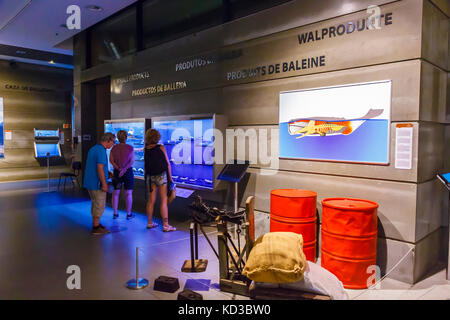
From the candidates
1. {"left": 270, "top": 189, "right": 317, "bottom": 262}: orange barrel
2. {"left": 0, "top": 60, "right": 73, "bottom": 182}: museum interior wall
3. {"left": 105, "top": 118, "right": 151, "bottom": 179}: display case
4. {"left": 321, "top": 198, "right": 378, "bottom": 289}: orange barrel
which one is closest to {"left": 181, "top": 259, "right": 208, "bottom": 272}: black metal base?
{"left": 270, "top": 189, "right": 317, "bottom": 262}: orange barrel

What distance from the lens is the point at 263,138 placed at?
4.67m

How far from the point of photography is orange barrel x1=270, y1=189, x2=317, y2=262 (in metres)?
3.63

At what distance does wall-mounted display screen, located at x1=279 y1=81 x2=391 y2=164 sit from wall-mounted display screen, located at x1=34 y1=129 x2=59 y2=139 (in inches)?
383

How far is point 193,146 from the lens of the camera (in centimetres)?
549

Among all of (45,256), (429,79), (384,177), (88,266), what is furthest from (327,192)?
(45,256)

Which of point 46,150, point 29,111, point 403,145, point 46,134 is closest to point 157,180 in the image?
point 403,145

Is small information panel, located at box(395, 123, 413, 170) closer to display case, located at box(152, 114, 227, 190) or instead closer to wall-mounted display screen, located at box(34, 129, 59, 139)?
display case, located at box(152, 114, 227, 190)

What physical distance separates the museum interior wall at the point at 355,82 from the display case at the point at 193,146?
30 centimetres

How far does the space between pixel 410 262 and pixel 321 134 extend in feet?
5.14

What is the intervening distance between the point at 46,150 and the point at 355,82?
1042 centimetres

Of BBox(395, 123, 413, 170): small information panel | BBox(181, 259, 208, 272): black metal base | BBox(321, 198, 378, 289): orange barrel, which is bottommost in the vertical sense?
BBox(181, 259, 208, 272): black metal base

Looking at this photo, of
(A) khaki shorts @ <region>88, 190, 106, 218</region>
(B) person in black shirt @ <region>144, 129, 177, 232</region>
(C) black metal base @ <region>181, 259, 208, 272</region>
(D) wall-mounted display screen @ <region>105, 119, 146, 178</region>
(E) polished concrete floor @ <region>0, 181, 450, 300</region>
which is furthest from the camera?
(D) wall-mounted display screen @ <region>105, 119, 146, 178</region>

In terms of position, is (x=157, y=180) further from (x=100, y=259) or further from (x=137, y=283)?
(x=137, y=283)

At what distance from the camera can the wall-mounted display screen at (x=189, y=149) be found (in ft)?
17.3
